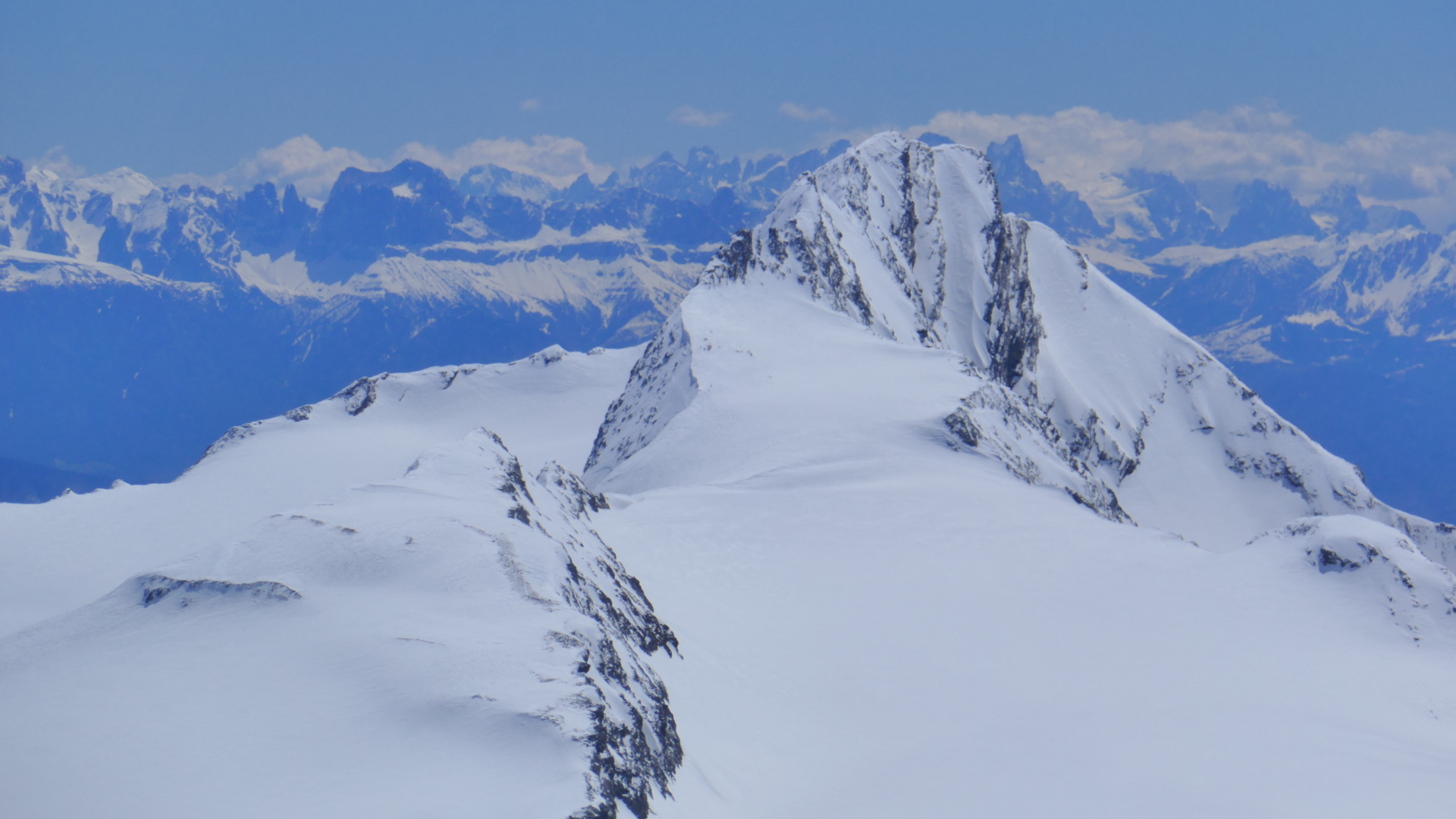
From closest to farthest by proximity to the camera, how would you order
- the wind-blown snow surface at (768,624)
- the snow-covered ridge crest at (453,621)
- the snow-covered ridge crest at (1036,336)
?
the wind-blown snow surface at (768,624), the snow-covered ridge crest at (453,621), the snow-covered ridge crest at (1036,336)

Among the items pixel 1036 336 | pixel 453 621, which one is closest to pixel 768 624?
pixel 453 621

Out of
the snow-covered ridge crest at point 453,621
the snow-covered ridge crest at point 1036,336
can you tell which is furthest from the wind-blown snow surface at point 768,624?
the snow-covered ridge crest at point 1036,336

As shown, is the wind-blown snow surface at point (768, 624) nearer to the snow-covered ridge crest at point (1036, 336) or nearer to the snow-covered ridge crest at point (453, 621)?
the snow-covered ridge crest at point (453, 621)

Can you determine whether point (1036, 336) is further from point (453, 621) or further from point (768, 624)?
point (453, 621)

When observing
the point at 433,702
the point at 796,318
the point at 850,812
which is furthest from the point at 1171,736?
the point at 796,318

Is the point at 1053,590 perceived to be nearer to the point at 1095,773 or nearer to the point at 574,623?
the point at 1095,773

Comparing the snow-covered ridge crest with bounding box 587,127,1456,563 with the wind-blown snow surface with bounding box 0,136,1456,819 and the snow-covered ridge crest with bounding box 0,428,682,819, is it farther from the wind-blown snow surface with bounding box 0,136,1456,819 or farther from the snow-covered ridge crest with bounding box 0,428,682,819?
the snow-covered ridge crest with bounding box 0,428,682,819

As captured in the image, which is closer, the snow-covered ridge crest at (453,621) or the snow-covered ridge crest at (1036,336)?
the snow-covered ridge crest at (453,621)
